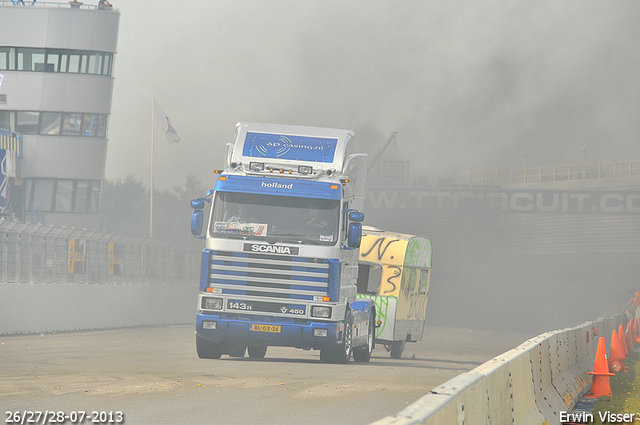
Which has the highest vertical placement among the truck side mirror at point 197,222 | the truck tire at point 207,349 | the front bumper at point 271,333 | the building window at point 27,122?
the building window at point 27,122

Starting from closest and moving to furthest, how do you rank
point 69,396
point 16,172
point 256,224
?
point 69,396 < point 256,224 < point 16,172

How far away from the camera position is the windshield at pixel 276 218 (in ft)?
51.1

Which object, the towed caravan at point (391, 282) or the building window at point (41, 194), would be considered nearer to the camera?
the towed caravan at point (391, 282)

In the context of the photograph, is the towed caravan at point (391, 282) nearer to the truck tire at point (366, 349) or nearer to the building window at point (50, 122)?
the truck tire at point (366, 349)

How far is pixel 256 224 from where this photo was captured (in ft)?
51.2

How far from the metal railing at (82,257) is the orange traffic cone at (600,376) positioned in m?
17.4

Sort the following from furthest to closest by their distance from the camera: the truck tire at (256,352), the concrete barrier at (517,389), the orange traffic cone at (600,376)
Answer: the truck tire at (256,352) < the orange traffic cone at (600,376) < the concrete barrier at (517,389)

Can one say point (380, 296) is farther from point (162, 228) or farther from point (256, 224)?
point (162, 228)

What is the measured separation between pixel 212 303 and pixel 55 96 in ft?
113

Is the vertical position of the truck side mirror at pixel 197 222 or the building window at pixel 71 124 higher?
the building window at pixel 71 124

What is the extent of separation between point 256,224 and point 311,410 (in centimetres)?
590

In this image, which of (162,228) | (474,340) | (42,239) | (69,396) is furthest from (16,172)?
(162,228)

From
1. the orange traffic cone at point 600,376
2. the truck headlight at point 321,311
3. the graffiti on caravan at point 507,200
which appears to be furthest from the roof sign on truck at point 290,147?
the graffiti on caravan at point 507,200

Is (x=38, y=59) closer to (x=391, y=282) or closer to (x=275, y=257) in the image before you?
(x=391, y=282)
